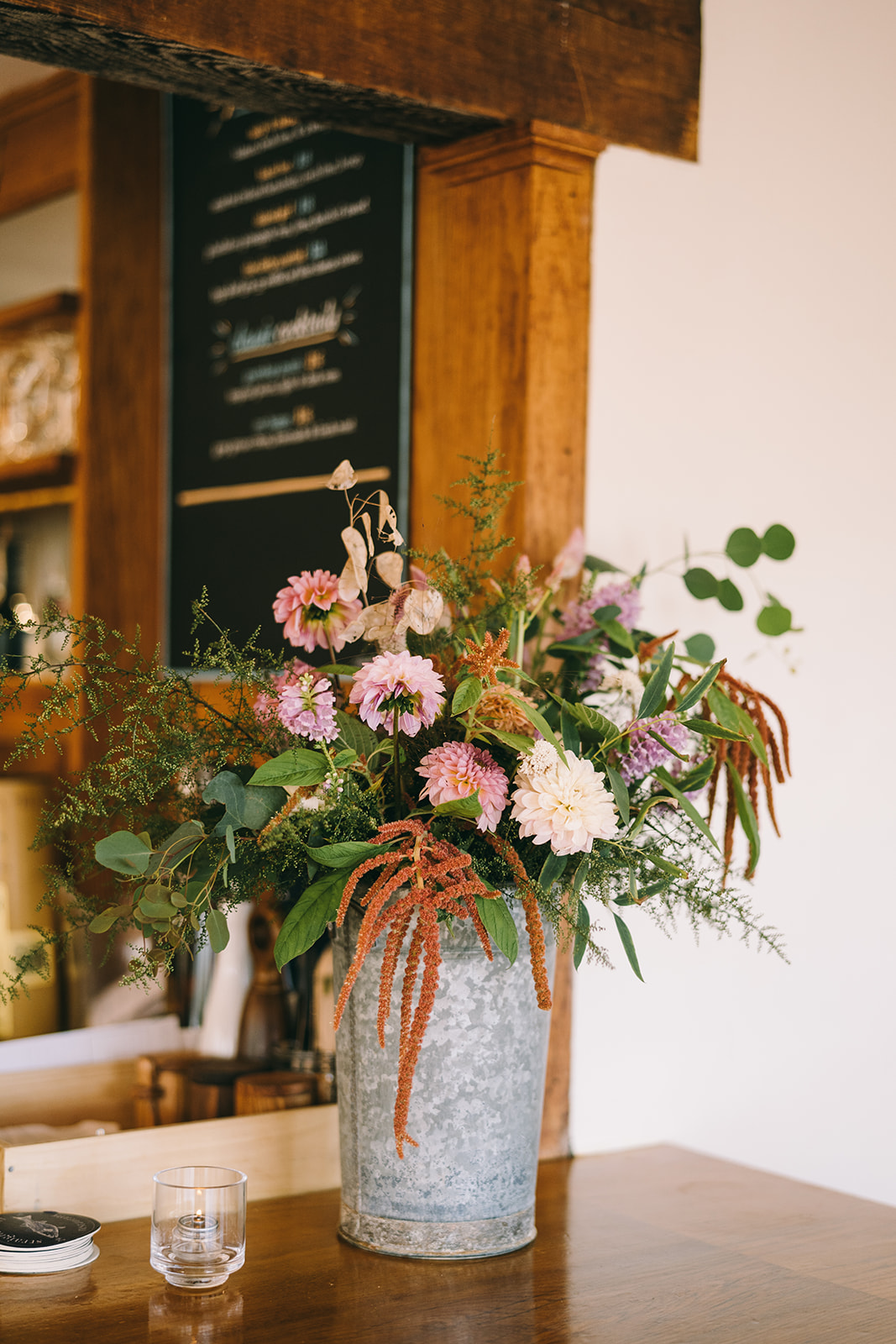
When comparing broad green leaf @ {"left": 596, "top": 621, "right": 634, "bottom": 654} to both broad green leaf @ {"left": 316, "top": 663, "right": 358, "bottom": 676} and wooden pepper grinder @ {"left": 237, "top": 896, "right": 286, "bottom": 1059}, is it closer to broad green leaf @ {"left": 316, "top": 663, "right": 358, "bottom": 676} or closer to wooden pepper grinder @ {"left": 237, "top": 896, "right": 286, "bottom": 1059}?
broad green leaf @ {"left": 316, "top": 663, "right": 358, "bottom": 676}

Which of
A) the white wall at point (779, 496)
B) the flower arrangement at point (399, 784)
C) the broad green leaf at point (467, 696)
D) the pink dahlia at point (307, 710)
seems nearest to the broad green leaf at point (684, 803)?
the flower arrangement at point (399, 784)

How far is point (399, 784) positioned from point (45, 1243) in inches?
20.1

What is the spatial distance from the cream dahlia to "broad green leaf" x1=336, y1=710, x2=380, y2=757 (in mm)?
154

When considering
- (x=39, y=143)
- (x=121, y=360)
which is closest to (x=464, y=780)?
(x=121, y=360)

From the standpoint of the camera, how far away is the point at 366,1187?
4.44 ft

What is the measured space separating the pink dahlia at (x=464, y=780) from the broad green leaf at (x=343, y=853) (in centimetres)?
7

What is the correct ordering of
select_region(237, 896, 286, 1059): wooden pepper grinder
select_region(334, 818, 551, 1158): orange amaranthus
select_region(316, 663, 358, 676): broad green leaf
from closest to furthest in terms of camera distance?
select_region(334, 818, 551, 1158): orange amaranthus
select_region(316, 663, 358, 676): broad green leaf
select_region(237, 896, 286, 1059): wooden pepper grinder

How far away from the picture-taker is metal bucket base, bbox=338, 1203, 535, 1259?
4.40 feet

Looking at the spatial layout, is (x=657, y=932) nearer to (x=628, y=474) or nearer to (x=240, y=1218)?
(x=628, y=474)

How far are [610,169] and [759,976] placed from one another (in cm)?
102

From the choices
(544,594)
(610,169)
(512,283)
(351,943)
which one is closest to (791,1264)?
(351,943)

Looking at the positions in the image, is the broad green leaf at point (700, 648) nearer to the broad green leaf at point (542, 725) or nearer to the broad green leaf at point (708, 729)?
the broad green leaf at point (708, 729)

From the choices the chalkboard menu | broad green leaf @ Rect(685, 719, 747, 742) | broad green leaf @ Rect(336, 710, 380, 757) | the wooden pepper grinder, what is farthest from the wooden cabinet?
broad green leaf @ Rect(685, 719, 747, 742)

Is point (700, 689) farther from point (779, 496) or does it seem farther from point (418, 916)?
point (779, 496)
